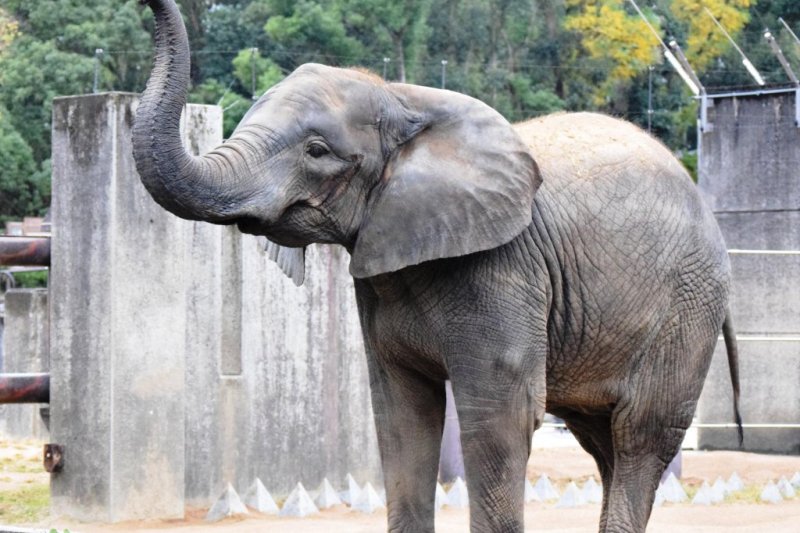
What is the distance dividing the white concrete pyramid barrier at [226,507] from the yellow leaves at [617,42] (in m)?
39.0

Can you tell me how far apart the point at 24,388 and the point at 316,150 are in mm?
4766

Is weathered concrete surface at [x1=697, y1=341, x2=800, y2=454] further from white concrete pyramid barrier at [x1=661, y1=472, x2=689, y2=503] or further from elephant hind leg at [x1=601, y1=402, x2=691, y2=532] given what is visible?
elephant hind leg at [x1=601, y1=402, x2=691, y2=532]

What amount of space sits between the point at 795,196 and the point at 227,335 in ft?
26.5

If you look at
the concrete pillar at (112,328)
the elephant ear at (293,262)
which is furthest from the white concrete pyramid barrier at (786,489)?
the elephant ear at (293,262)

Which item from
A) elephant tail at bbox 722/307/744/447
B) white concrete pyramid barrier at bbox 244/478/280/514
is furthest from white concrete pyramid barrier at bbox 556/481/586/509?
elephant tail at bbox 722/307/744/447

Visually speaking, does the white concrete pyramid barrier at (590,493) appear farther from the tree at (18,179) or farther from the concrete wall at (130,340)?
the tree at (18,179)

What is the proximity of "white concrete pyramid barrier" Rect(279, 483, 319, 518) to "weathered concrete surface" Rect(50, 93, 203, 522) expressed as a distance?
2.66ft

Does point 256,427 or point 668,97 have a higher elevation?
point 668,97

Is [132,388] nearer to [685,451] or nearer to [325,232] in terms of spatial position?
[325,232]

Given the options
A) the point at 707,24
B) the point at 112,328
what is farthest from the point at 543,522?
the point at 707,24

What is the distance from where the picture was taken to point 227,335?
11859 millimetres

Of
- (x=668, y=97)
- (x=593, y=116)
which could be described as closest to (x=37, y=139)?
(x=668, y=97)

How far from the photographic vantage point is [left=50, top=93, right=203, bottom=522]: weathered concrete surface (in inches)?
404

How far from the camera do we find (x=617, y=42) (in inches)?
1927
